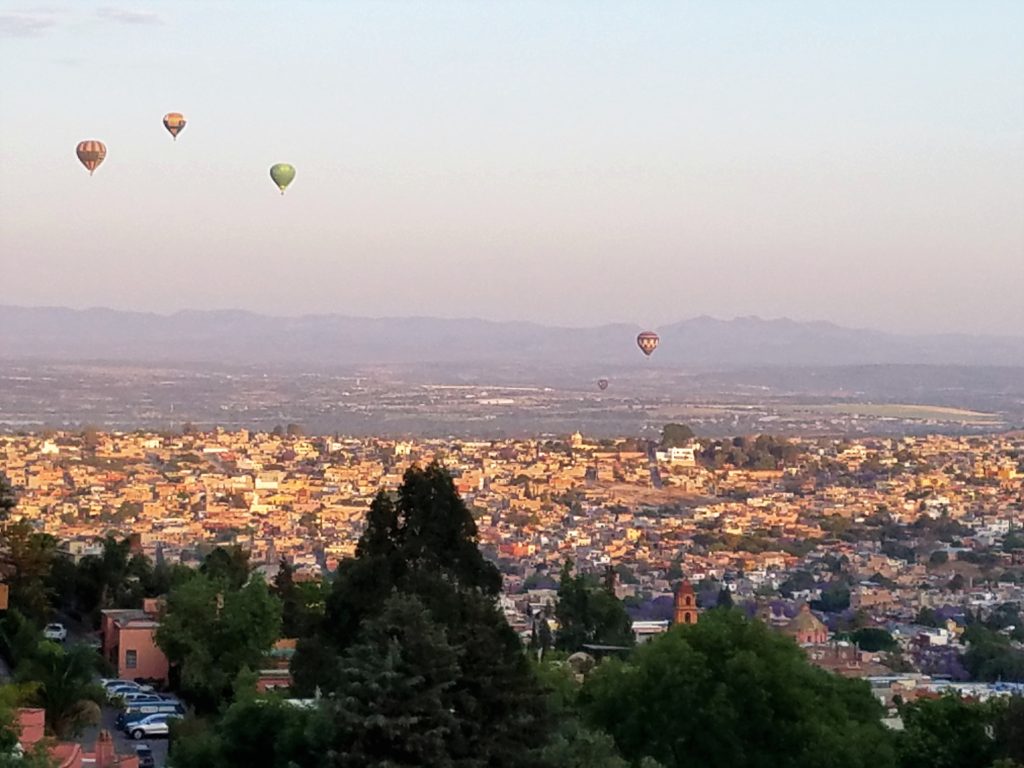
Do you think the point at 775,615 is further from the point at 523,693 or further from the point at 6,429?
the point at 6,429

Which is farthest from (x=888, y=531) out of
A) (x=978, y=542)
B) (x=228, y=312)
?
(x=228, y=312)

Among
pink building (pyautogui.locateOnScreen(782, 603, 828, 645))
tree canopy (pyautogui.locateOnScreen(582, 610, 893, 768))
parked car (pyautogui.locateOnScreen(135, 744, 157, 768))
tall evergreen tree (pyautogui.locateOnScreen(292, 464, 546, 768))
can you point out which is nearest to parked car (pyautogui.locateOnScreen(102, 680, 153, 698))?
parked car (pyautogui.locateOnScreen(135, 744, 157, 768))

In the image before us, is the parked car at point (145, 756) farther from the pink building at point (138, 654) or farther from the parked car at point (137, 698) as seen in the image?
the pink building at point (138, 654)

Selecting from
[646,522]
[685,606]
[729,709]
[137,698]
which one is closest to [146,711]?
[137,698]

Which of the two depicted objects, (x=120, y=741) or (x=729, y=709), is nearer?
(x=729, y=709)

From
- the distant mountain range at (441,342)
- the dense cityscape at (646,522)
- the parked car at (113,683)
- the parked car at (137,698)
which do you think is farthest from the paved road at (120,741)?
the distant mountain range at (441,342)

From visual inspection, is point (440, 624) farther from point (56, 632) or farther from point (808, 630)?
point (808, 630)
